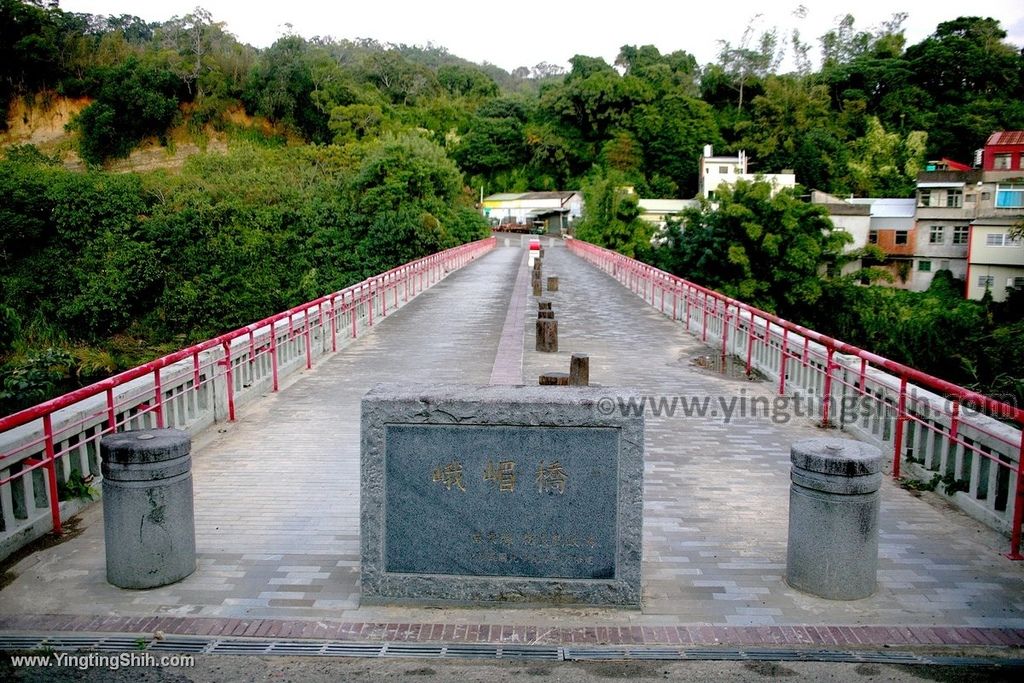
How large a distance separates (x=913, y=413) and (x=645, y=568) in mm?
3685

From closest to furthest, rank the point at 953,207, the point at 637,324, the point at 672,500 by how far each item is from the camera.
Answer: the point at 672,500, the point at 637,324, the point at 953,207

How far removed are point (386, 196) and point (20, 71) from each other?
158 feet

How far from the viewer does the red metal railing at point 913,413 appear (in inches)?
242

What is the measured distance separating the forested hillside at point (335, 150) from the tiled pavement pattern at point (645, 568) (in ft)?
20.6

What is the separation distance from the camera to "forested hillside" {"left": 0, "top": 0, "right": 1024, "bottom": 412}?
44906 millimetres

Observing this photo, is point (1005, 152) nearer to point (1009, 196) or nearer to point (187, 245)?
point (1009, 196)

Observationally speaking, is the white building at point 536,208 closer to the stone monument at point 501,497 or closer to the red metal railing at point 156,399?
the red metal railing at point 156,399

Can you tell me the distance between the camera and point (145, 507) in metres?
5.03

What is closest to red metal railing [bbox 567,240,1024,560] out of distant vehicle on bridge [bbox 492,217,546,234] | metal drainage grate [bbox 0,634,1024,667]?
metal drainage grate [bbox 0,634,1024,667]

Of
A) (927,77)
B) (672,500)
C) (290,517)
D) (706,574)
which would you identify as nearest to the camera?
(706,574)

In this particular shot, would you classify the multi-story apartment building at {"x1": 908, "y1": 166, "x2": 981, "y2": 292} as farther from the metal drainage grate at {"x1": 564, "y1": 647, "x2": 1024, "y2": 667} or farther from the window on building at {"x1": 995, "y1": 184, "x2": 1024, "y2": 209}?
the metal drainage grate at {"x1": 564, "y1": 647, "x2": 1024, "y2": 667}

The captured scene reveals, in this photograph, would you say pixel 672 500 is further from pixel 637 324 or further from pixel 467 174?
pixel 467 174

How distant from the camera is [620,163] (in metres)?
83.7

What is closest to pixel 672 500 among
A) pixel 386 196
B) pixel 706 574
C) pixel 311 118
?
pixel 706 574
